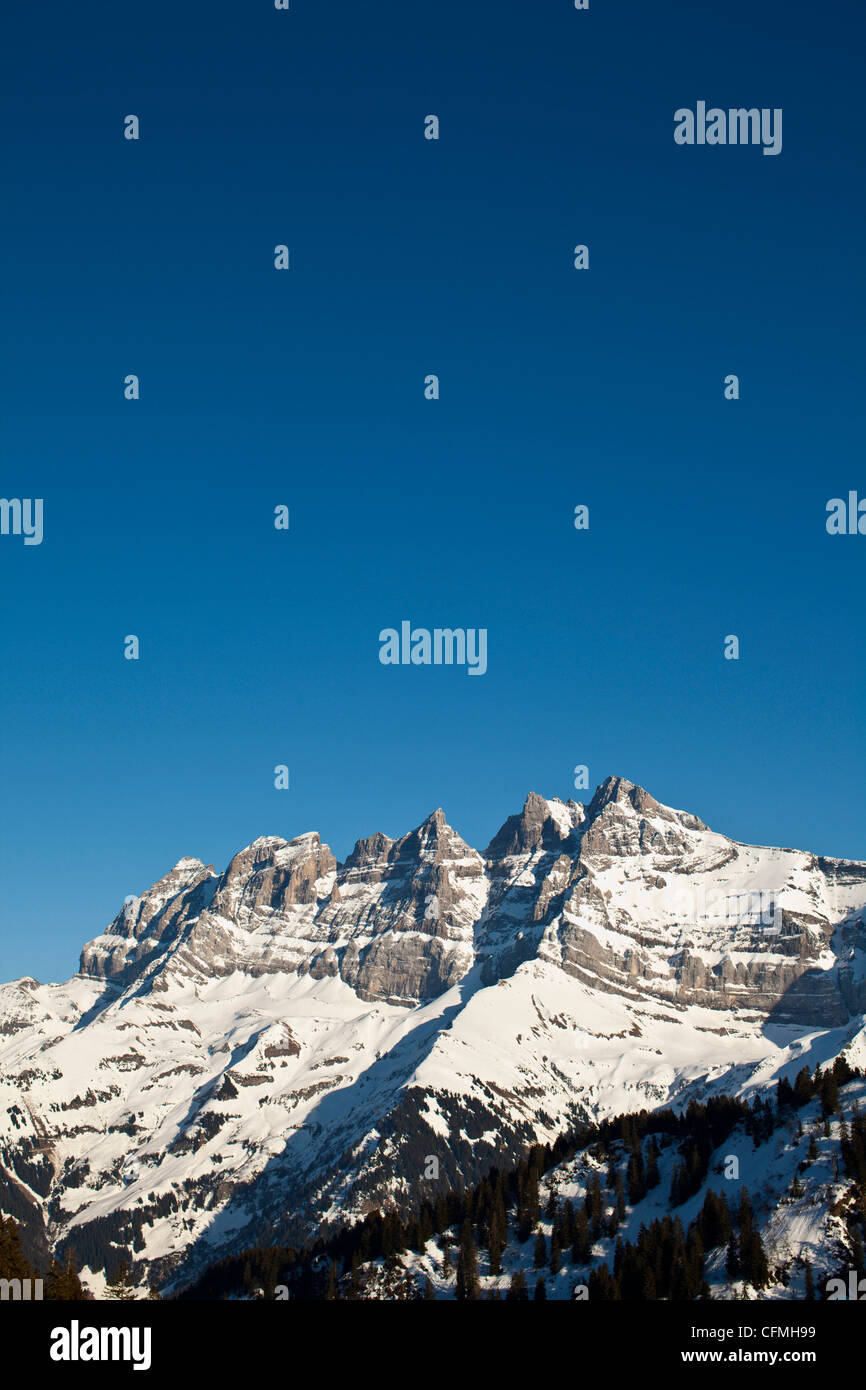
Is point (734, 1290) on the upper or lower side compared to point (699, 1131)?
lower

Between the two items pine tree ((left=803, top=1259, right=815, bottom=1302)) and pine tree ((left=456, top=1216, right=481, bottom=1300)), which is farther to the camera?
pine tree ((left=456, top=1216, right=481, bottom=1300))

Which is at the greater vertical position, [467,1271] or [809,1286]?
[809,1286]

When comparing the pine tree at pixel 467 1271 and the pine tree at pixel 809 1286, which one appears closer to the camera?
the pine tree at pixel 809 1286

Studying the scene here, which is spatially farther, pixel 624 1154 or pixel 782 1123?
pixel 624 1154

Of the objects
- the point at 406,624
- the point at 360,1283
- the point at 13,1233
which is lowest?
the point at 360,1283

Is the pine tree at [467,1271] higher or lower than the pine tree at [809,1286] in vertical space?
lower

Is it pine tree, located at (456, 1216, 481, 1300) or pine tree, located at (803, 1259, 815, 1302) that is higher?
pine tree, located at (803, 1259, 815, 1302)

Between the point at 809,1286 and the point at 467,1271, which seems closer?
the point at 809,1286

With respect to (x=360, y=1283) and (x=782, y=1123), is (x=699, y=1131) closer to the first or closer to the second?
(x=782, y=1123)
